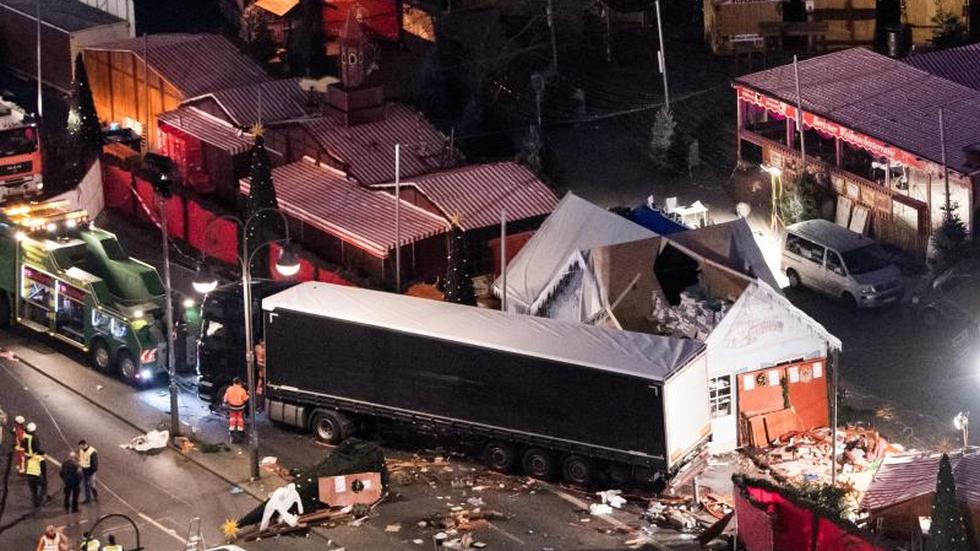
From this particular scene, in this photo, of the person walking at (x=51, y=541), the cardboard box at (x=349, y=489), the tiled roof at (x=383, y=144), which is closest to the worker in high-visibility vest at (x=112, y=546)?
the person walking at (x=51, y=541)

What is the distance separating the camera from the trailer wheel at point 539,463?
165 ft

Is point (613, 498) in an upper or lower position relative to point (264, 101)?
lower

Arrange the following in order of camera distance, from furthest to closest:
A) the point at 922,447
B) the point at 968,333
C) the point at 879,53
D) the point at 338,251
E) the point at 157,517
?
the point at 879,53 < the point at 338,251 < the point at 968,333 < the point at 922,447 < the point at 157,517

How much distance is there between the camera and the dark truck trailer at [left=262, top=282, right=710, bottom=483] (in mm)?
49250

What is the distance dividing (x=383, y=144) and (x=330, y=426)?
14857 millimetres

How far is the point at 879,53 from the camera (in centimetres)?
7444

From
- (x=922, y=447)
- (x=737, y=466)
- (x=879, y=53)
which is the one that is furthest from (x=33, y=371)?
(x=879, y=53)

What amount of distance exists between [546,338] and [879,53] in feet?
89.4

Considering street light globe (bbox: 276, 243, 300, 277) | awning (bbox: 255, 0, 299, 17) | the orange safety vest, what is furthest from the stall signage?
street light globe (bbox: 276, 243, 300, 277)

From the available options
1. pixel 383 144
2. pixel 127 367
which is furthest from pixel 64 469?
pixel 383 144

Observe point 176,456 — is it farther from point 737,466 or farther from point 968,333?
point 968,333

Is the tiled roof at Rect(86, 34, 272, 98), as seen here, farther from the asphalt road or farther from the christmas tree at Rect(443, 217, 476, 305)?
the asphalt road

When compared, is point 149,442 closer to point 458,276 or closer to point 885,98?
point 458,276

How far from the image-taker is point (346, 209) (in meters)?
63.2
